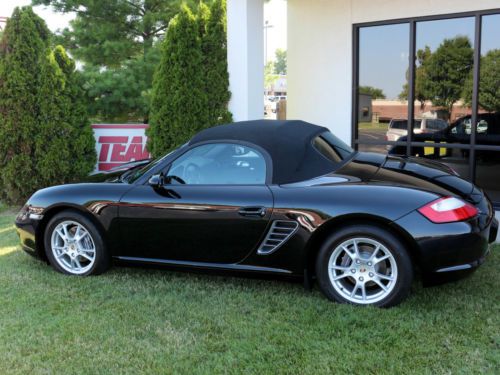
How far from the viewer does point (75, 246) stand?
4.80m

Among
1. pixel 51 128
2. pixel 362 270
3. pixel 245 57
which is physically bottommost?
pixel 362 270

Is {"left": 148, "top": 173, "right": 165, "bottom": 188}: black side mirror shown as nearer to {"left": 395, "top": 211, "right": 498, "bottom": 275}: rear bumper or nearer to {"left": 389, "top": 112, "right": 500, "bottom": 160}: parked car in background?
{"left": 395, "top": 211, "right": 498, "bottom": 275}: rear bumper

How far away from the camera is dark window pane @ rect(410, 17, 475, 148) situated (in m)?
7.77

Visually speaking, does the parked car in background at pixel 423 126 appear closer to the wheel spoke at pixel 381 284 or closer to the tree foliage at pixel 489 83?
the tree foliage at pixel 489 83

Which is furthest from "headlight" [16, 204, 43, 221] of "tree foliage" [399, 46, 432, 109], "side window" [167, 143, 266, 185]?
"tree foliage" [399, 46, 432, 109]

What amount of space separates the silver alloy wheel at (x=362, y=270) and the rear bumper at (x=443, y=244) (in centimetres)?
22

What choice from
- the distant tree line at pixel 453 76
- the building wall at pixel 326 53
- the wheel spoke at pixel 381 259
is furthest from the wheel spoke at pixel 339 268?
the building wall at pixel 326 53

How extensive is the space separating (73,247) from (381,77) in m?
5.57

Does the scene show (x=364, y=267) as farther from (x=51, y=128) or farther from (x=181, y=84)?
(x=51, y=128)

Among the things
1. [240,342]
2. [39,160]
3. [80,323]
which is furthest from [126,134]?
[240,342]

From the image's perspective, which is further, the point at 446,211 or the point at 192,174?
the point at 192,174

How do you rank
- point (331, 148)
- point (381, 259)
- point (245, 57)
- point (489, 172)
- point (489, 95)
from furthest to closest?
point (489, 172)
point (489, 95)
point (245, 57)
point (331, 148)
point (381, 259)

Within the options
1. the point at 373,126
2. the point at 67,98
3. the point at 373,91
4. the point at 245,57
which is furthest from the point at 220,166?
the point at 67,98

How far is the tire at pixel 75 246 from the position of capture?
470cm
